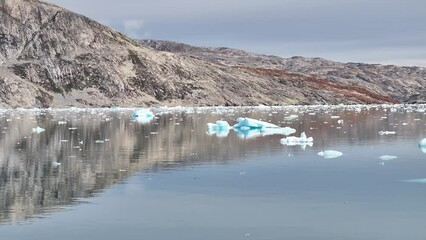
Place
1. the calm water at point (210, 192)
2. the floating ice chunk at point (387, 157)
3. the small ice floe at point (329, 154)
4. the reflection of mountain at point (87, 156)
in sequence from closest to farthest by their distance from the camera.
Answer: the calm water at point (210, 192) < the reflection of mountain at point (87, 156) < the floating ice chunk at point (387, 157) < the small ice floe at point (329, 154)

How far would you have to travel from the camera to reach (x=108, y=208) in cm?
1555

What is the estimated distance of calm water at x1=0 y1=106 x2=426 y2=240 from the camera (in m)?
13.3

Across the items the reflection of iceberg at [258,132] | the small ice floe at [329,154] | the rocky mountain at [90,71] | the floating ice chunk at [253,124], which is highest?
the rocky mountain at [90,71]

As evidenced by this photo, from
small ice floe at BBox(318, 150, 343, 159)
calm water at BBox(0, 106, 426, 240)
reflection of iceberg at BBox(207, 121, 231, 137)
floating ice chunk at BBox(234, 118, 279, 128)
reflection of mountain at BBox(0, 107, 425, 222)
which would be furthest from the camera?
floating ice chunk at BBox(234, 118, 279, 128)


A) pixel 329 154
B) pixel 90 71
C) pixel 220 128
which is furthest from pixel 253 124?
pixel 90 71

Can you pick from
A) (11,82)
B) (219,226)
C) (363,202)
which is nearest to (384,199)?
(363,202)

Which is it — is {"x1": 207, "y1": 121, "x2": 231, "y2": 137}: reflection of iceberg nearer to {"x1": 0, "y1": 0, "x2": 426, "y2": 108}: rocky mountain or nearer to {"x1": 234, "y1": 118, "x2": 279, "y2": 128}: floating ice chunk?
{"x1": 234, "y1": 118, "x2": 279, "y2": 128}: floating ice chunk

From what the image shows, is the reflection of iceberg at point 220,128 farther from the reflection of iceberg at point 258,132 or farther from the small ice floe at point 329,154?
the small ice floe at point 329,154

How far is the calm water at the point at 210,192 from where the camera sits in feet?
43.6

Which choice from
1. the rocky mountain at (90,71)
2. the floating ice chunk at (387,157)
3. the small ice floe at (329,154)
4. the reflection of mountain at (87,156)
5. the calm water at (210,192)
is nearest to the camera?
the calm water at (210,192)

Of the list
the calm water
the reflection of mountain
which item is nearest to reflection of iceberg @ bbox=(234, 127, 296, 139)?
the reflection of mountain

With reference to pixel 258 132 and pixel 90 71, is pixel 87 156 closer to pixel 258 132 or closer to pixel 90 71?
pixel 258 132

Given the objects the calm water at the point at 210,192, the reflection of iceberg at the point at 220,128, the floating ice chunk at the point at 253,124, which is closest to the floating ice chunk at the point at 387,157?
the calm water at the point at 210,192

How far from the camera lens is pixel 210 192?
17891 millimetres
